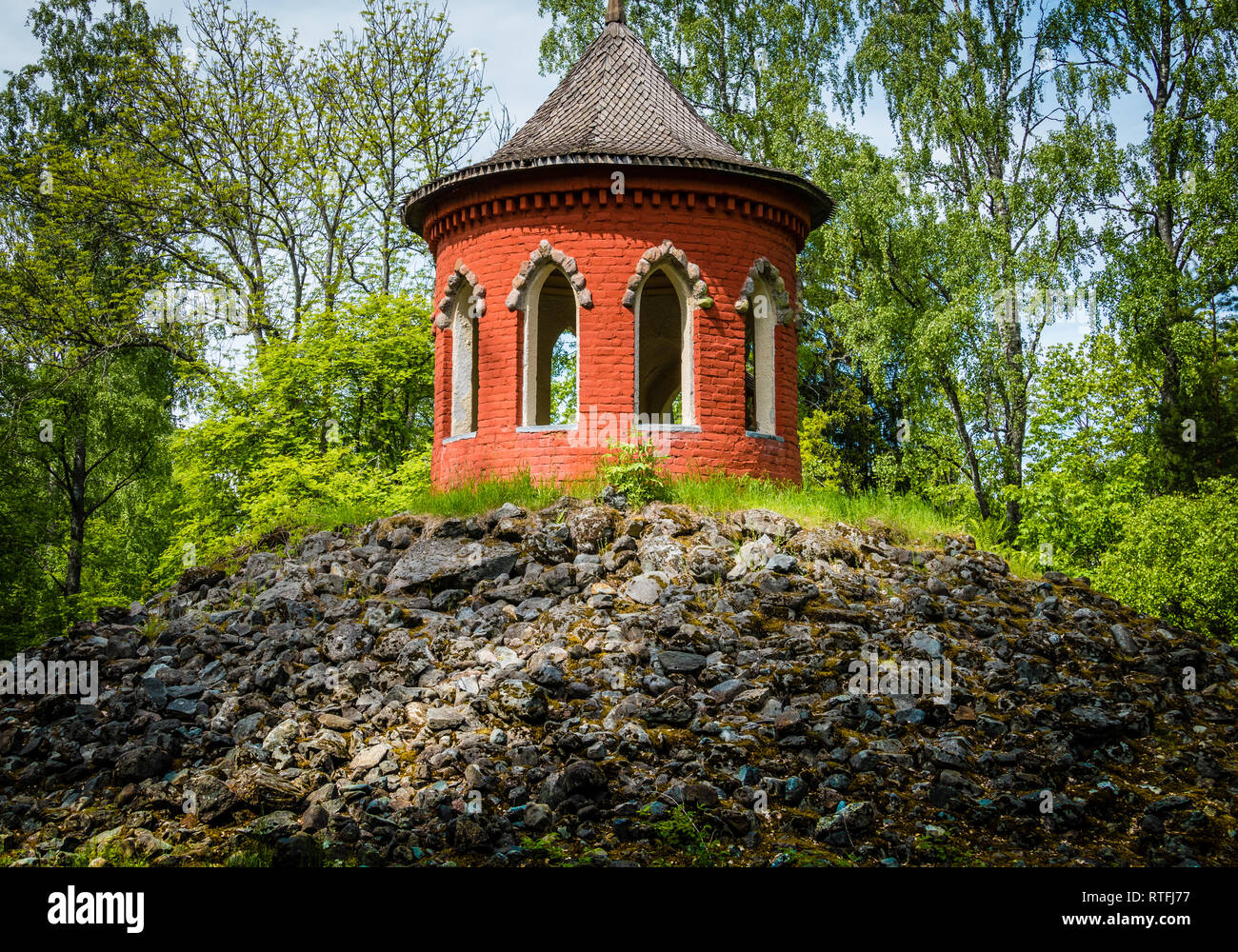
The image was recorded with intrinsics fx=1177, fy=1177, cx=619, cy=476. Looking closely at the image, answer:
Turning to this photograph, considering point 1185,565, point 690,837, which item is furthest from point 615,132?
point 1185,565

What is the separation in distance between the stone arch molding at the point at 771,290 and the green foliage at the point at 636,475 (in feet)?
8.80

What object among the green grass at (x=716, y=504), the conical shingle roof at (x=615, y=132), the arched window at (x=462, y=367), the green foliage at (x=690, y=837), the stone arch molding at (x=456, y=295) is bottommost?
the green foliage at (x=690, y=837)

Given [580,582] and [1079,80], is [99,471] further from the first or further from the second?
[1079,80]

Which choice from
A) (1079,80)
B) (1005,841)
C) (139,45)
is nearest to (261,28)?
(139,45)

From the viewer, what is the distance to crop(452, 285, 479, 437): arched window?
1736 cm

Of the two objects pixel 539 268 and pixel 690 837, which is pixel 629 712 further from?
pixel 539 268

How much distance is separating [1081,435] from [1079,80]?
774cm

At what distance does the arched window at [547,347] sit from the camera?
16.3 m

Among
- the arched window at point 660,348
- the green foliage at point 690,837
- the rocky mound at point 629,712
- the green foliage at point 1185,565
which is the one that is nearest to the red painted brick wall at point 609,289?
the rocky mound at point 629,712

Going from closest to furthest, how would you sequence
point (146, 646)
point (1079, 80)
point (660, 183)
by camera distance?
point (146, 646)
point (660, 183)
point (1079, 80)

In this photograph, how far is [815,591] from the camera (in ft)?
42.4

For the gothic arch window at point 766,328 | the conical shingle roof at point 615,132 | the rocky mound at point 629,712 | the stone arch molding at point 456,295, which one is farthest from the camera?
the gothic arch window at point 766,328

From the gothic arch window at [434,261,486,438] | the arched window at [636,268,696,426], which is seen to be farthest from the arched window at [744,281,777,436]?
the gothic arch window at [434,261,486,438]

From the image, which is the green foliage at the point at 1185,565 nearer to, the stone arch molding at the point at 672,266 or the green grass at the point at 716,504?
the green grass at the point at 716,504
